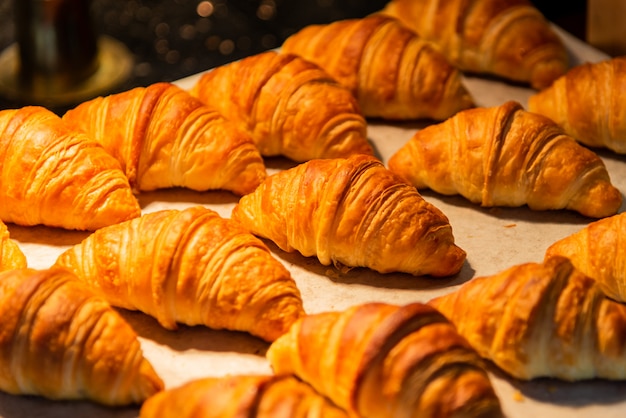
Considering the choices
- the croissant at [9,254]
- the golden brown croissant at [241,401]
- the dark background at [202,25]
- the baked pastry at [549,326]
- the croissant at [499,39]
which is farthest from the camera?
the dark background at [202,25]

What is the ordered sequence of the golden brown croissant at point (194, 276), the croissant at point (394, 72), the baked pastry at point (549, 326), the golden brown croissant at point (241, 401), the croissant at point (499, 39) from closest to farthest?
the golden brown croissant at point (241, 401) < the baked pastry at point (549, 326) < the golden brown croissant at point (194, 276) < the croissant at point (394, 72) < the croissant at point (499, 39)

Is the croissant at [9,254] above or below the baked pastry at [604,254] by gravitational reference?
above

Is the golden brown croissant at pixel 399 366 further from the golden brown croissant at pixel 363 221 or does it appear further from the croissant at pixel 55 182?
the croissant at pixel 55 182

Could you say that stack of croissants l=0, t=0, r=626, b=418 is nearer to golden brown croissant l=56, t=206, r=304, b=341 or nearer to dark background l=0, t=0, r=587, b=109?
golden brown croissant l=56, t=206, r=304, b=341

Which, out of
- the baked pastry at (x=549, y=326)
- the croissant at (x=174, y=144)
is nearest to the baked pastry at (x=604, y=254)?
the baked pastry at (x=549, y=326)

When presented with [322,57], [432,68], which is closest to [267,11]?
[322,57]

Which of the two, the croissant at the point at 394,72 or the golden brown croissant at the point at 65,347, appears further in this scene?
the croissant at the point at 394,72

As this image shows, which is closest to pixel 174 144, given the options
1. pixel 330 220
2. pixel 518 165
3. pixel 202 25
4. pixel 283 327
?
pixel 330 220

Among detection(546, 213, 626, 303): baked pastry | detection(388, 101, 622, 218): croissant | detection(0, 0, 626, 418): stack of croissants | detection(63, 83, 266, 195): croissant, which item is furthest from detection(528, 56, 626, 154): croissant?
detection(63, 83, 266, 195): croissant

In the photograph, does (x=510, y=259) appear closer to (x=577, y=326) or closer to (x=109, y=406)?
(x=577, y=326)
